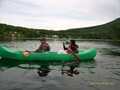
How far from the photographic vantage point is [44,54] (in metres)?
17.0

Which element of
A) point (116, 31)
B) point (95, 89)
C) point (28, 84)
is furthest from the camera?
point (116, 31)

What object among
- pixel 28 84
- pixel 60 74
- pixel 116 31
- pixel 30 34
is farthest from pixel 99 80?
pixel 30 34

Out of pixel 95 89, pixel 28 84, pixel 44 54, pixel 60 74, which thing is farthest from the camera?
pixel 44 54

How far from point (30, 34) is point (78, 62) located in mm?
98608

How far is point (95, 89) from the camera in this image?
30.5ft

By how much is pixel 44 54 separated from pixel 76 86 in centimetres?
755

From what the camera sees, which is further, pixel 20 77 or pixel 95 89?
pixel 20 77

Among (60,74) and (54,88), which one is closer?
(54,88)

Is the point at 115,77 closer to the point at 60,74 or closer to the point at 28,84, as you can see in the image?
the point at 60,74

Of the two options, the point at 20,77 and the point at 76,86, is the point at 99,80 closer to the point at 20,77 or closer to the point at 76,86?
the point at 76,86

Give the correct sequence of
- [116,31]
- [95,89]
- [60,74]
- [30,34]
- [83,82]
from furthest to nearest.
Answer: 1. [30,34]
2. [116,31]
3. [60,74]
4. [83,82]
5. [95,89]

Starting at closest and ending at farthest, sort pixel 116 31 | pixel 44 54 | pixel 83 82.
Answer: pixel 83 82 → pixel 44 54 → pixel 116 31

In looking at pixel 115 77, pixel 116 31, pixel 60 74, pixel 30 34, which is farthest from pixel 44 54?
pixel 30 34

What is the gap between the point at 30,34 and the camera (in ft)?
375
